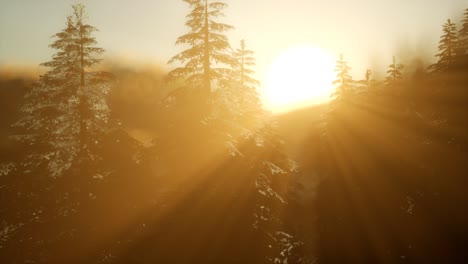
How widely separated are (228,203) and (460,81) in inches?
1094

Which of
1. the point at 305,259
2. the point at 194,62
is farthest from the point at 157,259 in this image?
the point at 194,62

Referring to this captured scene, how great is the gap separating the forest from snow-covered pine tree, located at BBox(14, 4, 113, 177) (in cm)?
9

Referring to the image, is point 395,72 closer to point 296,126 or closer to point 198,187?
point 296,126

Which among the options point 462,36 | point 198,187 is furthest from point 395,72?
point 198,187

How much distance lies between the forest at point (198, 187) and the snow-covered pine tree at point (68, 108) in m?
0.09

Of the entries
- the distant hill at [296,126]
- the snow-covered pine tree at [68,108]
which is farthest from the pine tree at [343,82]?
the snow-covered pine tree at [68,108]

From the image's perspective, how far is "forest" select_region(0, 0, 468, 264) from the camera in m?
17.3

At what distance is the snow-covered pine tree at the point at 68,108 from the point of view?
893 inches

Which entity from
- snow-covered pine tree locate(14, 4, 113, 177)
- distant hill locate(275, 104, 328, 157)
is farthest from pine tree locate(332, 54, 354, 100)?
snow-covered pine tree locate(14, 4, 113, 177)

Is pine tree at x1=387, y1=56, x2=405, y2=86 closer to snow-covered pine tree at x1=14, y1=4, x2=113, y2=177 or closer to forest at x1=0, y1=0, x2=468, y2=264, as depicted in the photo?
forest at x1=0, y1=0, x2=468, y2=264

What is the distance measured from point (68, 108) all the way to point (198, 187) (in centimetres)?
1114

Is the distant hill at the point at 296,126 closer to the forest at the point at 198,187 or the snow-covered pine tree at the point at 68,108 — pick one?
the forest at the point at 198,187

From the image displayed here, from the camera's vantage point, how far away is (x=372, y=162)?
28.6m

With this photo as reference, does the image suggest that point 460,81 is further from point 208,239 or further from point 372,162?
point 208,239
